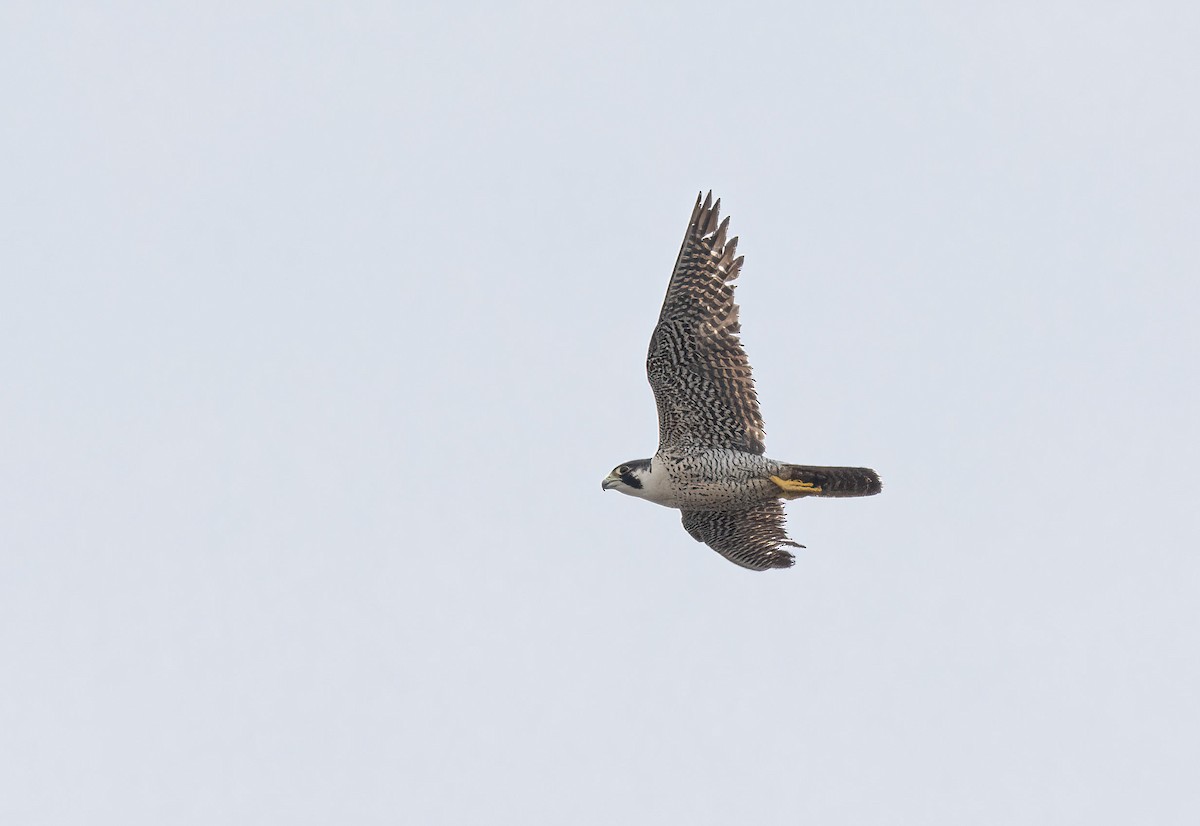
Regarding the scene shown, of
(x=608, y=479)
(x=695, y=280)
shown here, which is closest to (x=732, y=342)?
(x=695, y=280)

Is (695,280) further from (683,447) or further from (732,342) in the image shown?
(683,447)

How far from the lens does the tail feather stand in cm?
1811

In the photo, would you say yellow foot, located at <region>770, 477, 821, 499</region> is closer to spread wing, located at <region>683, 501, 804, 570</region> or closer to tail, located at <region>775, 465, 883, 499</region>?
tail, located at <region>775, 465, 883, 499</region>

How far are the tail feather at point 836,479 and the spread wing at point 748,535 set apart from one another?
957 mm

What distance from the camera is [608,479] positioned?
62.2 feet

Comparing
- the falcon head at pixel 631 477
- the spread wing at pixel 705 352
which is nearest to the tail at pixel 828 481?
the spread wing at pixel 705 352

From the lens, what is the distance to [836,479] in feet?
59.8


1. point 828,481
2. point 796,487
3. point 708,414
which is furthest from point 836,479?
point 708,414

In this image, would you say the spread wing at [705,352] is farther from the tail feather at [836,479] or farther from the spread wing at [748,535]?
the spread wing at [748,535]

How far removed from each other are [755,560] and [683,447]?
5.98 ft

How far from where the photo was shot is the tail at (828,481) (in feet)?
59.4

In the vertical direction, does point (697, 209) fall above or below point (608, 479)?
above

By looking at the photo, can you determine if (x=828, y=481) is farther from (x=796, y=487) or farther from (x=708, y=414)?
(x=708, y=414)

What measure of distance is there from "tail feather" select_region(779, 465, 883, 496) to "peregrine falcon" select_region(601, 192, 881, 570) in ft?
0.04
